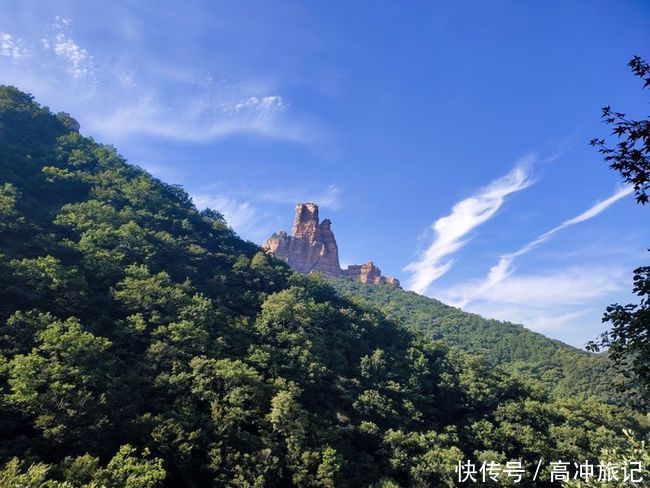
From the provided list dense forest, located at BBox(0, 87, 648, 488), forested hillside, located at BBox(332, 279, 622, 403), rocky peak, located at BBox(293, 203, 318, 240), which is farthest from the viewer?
rocky peak, located at BBox(293, 203, 318, 240)

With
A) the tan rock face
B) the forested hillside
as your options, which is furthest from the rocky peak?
the forested hillside

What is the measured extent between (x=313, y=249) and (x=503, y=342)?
225ft

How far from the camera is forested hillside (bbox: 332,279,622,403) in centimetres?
6291

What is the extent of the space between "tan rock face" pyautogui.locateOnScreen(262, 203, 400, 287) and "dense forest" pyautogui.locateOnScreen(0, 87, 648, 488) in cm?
7823

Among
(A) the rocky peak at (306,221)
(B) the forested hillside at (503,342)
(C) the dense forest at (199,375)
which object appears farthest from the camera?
(A) the rocky peak at (306,221)

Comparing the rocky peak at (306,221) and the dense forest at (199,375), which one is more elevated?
the rocky peak at (306,221)

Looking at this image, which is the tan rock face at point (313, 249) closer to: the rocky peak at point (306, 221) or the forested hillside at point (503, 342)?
the rocky peak at point (306, 221)

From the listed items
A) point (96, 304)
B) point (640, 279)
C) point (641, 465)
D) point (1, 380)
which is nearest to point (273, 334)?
point (96, 304)

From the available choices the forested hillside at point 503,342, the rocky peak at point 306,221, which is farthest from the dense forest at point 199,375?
the rocky peak at point 306,221

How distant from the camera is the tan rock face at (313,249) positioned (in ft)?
449

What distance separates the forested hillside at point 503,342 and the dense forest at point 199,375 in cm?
1624

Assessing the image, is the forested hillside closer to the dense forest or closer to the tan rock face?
the tan rock face

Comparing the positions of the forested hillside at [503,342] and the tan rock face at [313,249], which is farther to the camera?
the tan rock face at [313,249]

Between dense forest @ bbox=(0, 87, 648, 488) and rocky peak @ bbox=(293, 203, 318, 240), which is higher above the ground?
rocky peak @ bbox=(293, 203, 318, 240)
